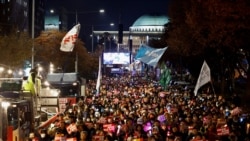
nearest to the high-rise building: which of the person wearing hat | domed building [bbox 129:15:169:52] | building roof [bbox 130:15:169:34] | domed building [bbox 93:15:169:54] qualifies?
the person wearing hat

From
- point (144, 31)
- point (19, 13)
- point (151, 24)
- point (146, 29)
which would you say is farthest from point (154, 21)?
point (19, 13)

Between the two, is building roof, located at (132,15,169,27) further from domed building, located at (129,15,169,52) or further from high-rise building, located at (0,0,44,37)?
high-rise building, located at (0,0,44,37)

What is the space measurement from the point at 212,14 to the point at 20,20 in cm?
7507

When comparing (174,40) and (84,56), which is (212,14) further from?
(84,56)

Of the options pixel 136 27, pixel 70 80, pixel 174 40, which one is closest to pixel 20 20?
pixel 174 40

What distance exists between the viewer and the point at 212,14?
76.8ft

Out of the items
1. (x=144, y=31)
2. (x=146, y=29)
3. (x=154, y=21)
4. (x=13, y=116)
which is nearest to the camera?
(x=13, y=116)

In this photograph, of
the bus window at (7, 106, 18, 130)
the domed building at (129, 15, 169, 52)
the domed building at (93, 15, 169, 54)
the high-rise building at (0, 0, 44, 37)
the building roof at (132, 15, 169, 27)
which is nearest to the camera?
the bus window at (7, 106, 18, 130)

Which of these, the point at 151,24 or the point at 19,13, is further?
the point at 151,24

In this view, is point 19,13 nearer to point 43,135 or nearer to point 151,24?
point 43,135

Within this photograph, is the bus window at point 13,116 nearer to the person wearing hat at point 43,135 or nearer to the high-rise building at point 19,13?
the person wearing hat at point 43,135

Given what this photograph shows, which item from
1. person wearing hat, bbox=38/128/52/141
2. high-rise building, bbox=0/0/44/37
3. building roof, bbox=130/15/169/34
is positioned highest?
building roof, bbox=130/15/169/34

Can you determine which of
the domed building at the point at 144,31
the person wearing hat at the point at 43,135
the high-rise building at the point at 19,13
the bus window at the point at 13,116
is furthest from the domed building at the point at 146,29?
the bus window at the point at 13,116

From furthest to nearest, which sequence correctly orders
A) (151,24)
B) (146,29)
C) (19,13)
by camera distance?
1. (151,24)
2. (146,29)
3. (19,13)
